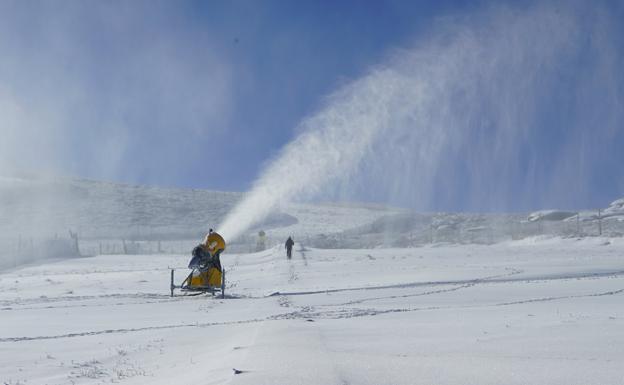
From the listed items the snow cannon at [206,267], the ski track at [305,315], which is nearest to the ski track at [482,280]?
the snow cannon at [206,267]

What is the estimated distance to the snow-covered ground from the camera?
253 inches

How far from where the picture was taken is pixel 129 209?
400 ft

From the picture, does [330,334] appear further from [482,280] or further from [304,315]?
[482,280]

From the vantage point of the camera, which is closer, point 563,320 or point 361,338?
point 361,338

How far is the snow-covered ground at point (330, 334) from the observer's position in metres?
6.42

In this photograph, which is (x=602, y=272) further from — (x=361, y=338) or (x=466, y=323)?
(x=361, y=338)

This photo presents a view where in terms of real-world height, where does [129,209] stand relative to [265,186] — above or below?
above

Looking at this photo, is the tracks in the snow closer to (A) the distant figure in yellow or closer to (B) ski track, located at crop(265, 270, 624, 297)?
(B) ski track, located at crop(265, 270, 624, 297)

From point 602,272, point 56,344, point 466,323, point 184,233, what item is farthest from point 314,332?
point 184,233

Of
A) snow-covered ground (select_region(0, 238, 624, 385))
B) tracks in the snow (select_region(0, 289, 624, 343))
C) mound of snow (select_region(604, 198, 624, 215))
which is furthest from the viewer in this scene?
mound of snow (select_region(604, 198, 624, 215))

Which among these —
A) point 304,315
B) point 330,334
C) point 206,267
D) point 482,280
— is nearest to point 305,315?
point 304,315

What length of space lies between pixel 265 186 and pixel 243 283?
482 inches

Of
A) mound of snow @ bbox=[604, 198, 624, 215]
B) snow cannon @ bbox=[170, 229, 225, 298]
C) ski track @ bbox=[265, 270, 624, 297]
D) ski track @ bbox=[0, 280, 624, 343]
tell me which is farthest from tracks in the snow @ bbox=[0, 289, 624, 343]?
mound of snow @ bbox=[604, 198, 624, 215]

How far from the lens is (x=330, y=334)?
31.3 ft
